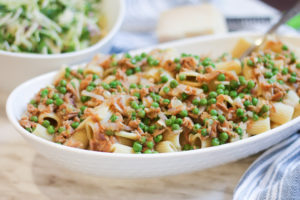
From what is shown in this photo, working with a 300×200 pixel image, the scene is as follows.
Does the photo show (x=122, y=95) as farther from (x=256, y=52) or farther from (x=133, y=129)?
(x=256, y=52)

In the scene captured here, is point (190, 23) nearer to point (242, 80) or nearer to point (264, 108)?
point (242, 80)

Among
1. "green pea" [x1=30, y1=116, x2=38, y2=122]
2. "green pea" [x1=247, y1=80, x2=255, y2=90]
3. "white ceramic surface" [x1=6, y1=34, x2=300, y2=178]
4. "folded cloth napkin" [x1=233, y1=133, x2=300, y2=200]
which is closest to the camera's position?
"white ceramic surface" [x1=6, y1=34, x2=300, y2=178]

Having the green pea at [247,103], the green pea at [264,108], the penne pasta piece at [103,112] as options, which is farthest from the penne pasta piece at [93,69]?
the green pea at [264,108]

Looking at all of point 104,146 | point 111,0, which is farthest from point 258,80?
point 111,0

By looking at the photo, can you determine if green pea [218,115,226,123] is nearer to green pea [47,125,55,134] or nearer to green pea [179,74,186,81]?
green pea [179,74,186,81]

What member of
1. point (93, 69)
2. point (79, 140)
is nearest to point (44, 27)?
point (93, 69)

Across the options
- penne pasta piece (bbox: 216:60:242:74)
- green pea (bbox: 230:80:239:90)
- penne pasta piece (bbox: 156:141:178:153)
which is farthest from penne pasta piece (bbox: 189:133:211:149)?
penne pasta piece (bbox: 216:60:242:74)
